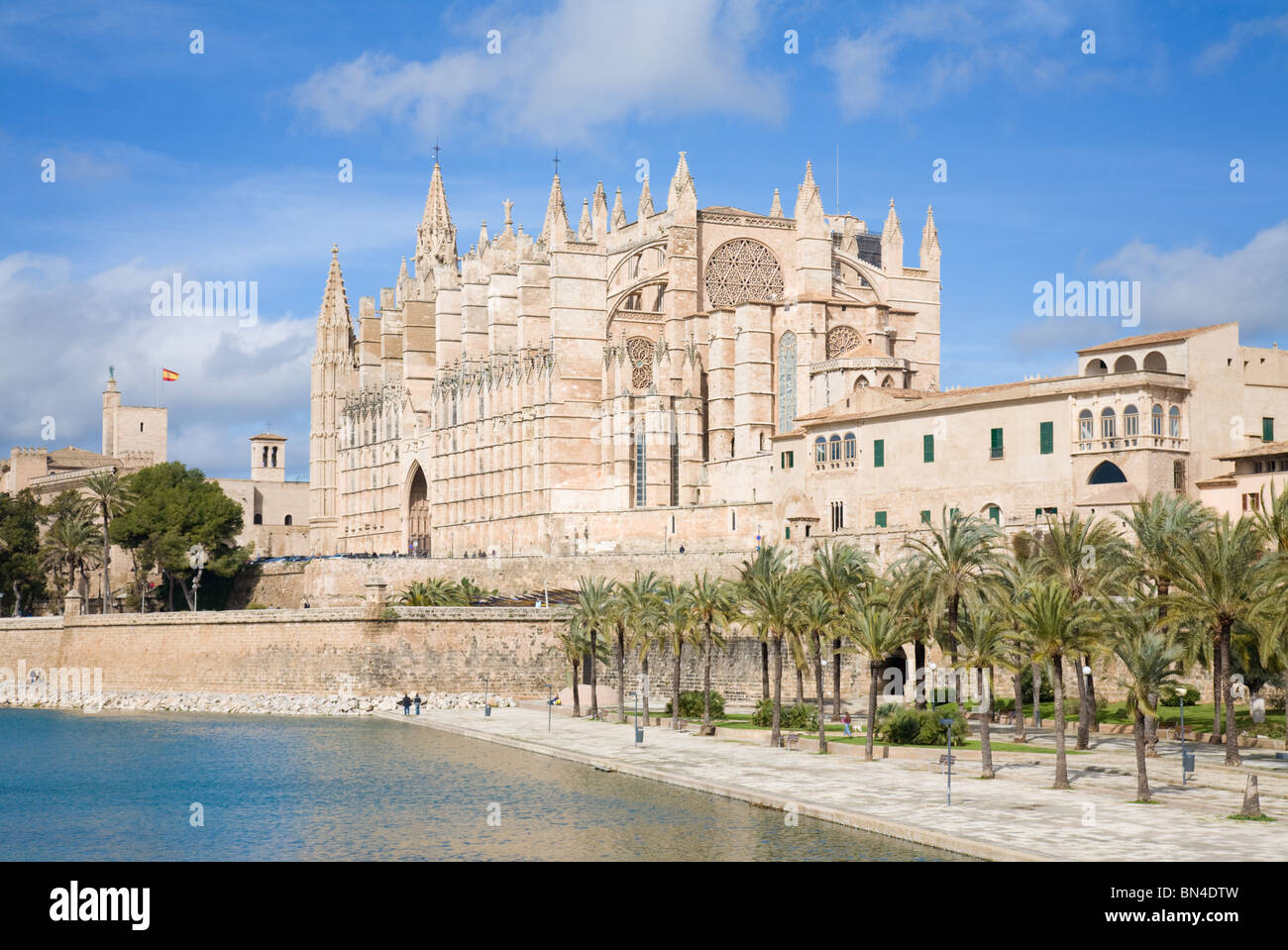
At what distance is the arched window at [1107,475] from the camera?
45281mm

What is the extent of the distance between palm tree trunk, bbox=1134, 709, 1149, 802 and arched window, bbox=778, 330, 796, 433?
39.5 meters

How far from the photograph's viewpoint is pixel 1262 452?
141 feet

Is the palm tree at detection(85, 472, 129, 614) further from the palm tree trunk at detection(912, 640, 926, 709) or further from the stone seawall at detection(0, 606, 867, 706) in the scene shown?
the palm tree trunk at detection(912, 640, 926, 709)

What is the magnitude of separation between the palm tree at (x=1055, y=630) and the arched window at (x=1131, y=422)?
15.8m

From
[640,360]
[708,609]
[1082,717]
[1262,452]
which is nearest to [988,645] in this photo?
[1082,717]

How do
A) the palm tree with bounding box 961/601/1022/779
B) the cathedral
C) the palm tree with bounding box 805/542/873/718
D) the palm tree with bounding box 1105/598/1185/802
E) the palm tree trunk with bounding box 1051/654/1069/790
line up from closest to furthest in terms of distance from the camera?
the palm tree with bounding box 1105/598/1185/802 < the palm tree trunk with bounding box 1051/654/1069/790 < the palm tree with bounding box 961/601/1022/779 < the palm tree with bounding box 805/542/873/718 < the cathedral

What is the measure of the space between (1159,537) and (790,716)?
38.1 feet

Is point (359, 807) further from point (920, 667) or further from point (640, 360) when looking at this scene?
point (640, 360)

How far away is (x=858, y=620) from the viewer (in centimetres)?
3709

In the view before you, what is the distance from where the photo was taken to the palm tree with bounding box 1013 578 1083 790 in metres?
30.2

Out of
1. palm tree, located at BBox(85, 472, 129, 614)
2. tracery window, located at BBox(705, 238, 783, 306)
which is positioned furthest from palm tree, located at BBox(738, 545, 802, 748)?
palm tree, located at BBox(85, 472, 129, 614)
